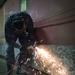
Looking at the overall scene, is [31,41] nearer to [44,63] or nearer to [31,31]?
[31,31]

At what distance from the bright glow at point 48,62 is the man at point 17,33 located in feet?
0.75

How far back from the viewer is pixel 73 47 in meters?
1.99

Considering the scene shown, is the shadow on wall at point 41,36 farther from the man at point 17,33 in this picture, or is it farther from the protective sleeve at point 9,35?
the protective sleeve at point 9,35

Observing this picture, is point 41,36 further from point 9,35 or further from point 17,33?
point 9,35

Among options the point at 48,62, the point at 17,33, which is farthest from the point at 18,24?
the point at 48,62

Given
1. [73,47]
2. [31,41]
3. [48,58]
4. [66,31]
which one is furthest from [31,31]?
[73,47]

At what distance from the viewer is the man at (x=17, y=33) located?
110 inches

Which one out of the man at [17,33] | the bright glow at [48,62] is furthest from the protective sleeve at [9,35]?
the bright glow at [48,62]

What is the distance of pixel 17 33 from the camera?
9.40 feet

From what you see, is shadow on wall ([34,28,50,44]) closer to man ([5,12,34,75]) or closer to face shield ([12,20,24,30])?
man ([5,12,34,75])

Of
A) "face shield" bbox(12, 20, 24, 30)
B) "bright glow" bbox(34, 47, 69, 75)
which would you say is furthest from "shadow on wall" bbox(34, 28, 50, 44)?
"face shield" bbox(12, 20, 24, 30)

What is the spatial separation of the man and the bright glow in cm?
23

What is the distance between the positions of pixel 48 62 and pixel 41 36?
0.55 m

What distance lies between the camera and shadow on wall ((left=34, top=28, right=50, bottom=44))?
2809 mm
